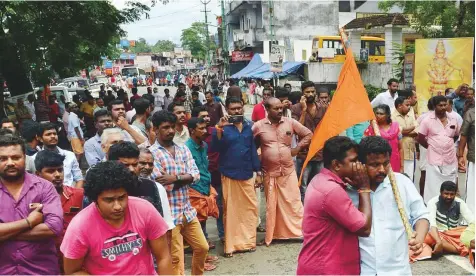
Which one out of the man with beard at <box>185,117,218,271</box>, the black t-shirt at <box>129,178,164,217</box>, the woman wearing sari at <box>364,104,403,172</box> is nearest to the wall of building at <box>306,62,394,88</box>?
the woman wearing sari at <box>364,104,403,172</box>

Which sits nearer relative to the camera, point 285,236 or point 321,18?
point 285,236

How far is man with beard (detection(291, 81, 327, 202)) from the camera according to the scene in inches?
276

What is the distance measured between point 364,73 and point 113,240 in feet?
63.9

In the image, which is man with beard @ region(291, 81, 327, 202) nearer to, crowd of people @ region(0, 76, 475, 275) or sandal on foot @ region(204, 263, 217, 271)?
crowd of people @ region(0, 76, 475, 275)

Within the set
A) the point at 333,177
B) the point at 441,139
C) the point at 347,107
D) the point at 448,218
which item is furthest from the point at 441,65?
the point at 333,177

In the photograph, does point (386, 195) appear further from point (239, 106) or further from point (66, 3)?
point (66, 3)

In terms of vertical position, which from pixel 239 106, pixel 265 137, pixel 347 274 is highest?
pixel 239 106

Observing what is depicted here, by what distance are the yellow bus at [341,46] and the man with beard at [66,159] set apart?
2053 cm

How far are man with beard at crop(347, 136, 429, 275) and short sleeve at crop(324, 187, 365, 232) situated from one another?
0.57ft

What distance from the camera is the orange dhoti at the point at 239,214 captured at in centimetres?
607

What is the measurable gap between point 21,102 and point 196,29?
265ft

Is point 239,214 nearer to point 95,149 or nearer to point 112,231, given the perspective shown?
point 95,149

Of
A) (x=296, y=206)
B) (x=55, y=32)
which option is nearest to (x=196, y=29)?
(x=55, y=32)

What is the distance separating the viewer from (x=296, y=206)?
642 centimetres
